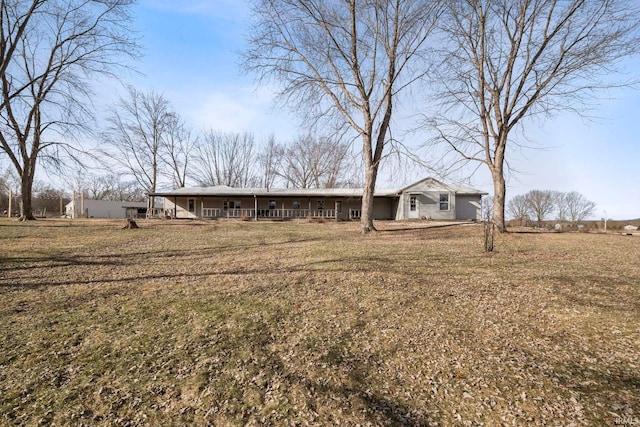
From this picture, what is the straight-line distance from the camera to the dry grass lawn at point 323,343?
2988 mm

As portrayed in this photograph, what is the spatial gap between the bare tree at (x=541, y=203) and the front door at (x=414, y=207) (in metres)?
27.3

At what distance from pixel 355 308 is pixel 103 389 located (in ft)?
12.0

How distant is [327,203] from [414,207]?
8.20 m

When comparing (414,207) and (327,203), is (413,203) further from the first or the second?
(327,203)

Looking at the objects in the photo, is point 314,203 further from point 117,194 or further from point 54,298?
point 117,194

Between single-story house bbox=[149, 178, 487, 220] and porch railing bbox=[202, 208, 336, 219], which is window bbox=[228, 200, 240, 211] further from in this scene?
porch railing bbox=[202, 208, 336, 219]

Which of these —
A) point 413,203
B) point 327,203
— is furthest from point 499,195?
point 327,203

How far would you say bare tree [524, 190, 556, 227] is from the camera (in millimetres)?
44469

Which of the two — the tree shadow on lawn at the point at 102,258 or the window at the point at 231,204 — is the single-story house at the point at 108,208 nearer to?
the window at the point at 231,204

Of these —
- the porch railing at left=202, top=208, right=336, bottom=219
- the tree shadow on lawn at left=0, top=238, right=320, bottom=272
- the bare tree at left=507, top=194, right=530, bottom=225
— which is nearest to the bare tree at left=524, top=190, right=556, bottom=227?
the bare tree at left=507, top=194, right=530, bottom=225

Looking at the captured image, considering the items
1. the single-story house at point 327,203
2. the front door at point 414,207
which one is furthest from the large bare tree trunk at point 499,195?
the front door at point 414,207

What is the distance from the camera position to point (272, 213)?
29641 millimetres

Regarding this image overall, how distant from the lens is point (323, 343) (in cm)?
424

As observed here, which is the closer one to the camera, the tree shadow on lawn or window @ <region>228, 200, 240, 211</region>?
the tree shadow on lawn
